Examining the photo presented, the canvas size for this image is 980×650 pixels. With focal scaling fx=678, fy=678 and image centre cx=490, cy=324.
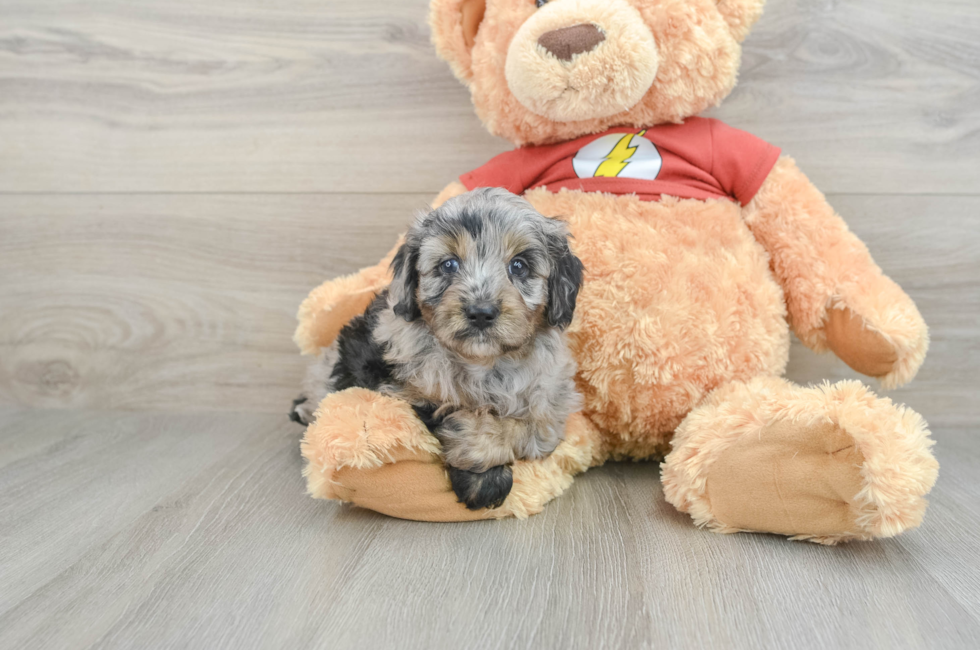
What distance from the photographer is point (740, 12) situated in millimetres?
1436

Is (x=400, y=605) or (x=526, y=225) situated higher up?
(x=526, y=225)

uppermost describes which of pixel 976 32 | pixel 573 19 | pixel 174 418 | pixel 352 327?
pixel 573 19

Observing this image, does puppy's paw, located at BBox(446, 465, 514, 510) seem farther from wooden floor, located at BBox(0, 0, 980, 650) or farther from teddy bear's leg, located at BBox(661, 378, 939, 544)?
teddy bear's leg, located at BBox(661, 378, 939, 544)

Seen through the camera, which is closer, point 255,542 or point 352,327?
point 255,542

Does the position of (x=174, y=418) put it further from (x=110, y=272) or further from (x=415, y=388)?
(x=415, y=388)

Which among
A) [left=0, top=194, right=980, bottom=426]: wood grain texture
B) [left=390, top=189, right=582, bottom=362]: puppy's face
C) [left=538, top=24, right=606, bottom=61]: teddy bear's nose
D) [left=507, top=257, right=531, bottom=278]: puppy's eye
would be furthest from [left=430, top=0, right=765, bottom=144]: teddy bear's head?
[left=0, top=194, right=980, bottom=426]: wood grain texture

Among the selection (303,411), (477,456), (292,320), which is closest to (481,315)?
(477,456)

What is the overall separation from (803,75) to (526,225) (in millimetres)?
1037

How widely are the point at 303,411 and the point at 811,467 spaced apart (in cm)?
116

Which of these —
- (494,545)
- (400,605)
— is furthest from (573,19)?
(400,605)

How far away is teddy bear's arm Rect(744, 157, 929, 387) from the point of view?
1.39 m

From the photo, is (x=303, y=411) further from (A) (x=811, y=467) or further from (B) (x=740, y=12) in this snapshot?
(B) (x=740, y=12)

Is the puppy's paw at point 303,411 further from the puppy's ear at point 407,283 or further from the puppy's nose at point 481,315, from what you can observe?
the puppy's nose at point 481,315

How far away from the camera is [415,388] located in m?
1.28
